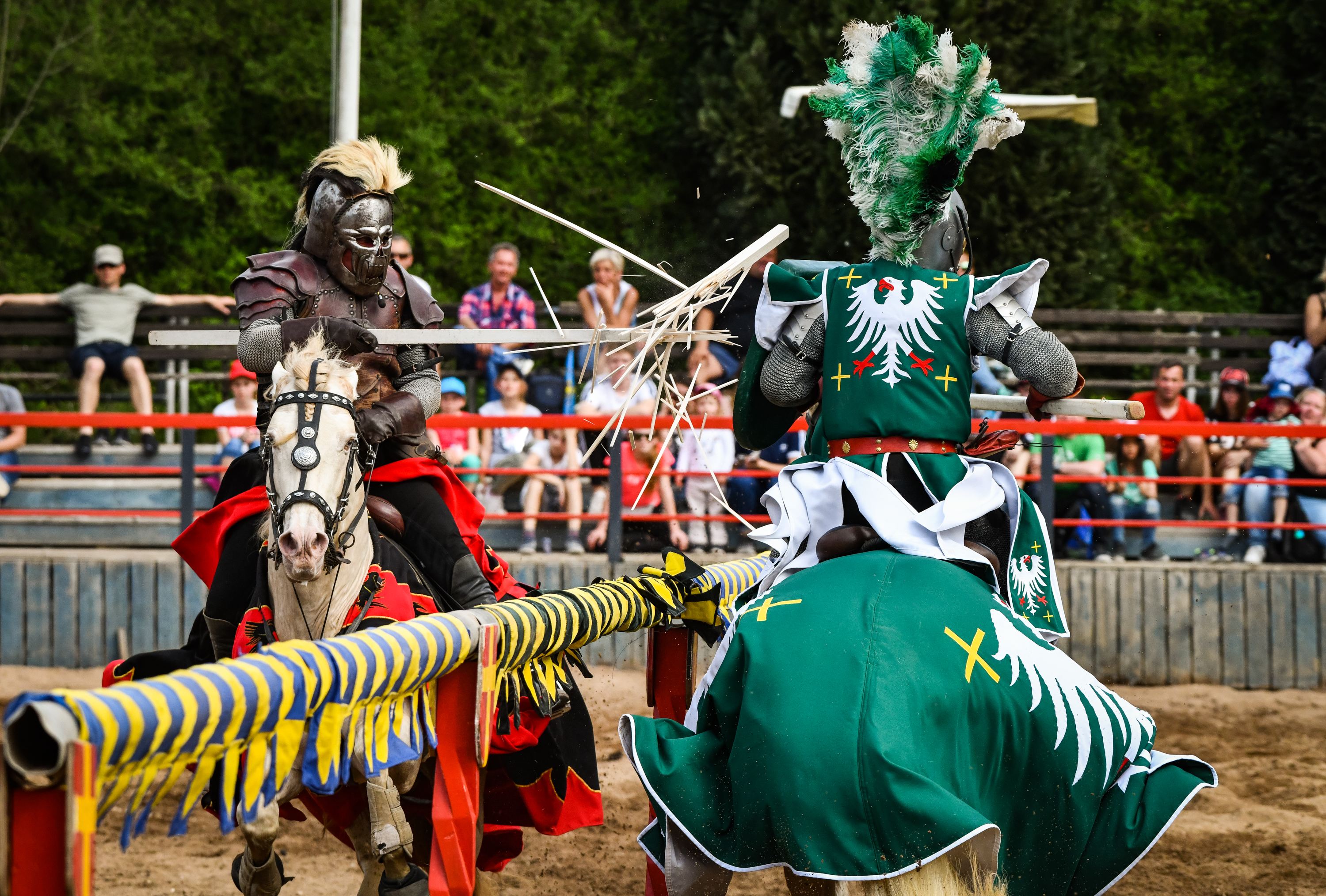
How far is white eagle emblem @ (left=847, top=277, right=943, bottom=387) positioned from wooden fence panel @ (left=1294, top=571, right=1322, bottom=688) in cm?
568

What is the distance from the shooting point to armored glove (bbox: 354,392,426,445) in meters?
3.69

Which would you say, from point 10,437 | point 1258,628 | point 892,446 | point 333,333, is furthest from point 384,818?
point 10,437

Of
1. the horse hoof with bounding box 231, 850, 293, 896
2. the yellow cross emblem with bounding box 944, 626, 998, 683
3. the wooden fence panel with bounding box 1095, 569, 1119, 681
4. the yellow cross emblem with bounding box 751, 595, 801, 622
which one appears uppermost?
the yellow cross emblem with bounding box 751, 595, 801, 622

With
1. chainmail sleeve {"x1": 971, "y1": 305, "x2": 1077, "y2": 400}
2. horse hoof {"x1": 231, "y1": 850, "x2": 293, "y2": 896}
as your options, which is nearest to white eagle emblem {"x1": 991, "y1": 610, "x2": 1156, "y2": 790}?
chainmail sleeve {"x1": 971, "y1": 305, "x2": 1077, "y2": 400}

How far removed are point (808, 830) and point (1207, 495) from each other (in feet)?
22.7

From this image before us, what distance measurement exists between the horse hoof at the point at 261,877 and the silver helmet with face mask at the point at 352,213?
162cm

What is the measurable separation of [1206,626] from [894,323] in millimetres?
5600

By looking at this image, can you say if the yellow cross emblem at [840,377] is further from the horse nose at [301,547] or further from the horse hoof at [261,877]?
the horse hoof at [261,877]

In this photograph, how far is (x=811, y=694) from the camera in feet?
9.05

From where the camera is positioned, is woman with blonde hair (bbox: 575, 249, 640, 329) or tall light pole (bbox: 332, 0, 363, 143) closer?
tall light pole (bbox: 332, 0, 363, 143)

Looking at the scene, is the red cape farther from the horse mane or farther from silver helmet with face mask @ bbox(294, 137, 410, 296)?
silver helmet with face mask @ bbox(294, 137, 410, 296)

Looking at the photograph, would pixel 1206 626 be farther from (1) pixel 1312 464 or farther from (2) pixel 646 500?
(2) pixel 646 500

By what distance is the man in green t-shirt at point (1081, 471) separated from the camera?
8.40 meters

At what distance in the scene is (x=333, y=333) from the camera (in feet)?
12.0
